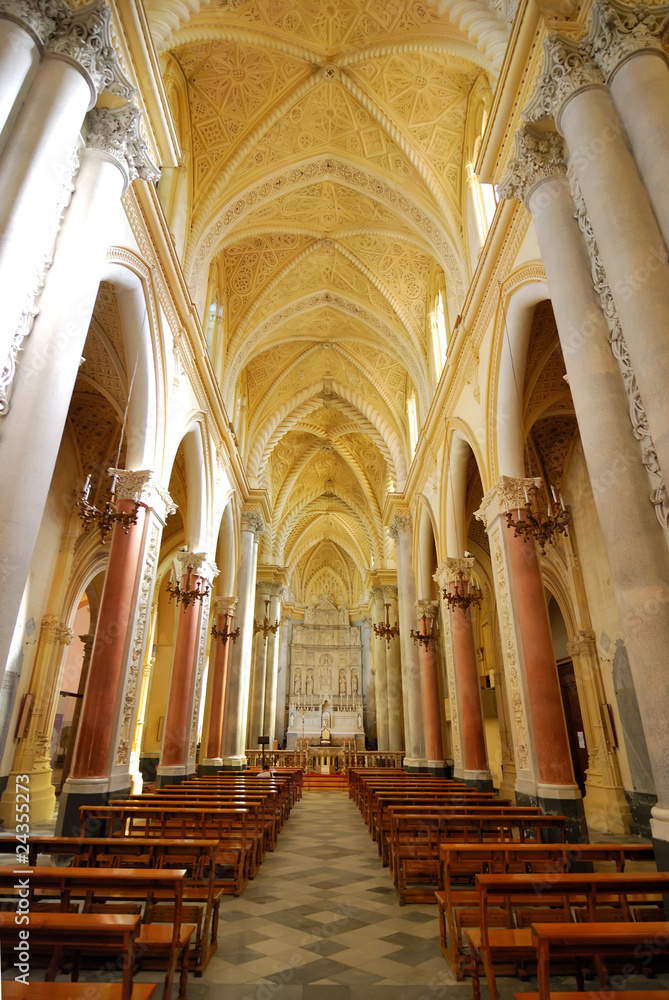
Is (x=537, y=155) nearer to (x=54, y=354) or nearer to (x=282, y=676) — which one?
(x=54, y=354)

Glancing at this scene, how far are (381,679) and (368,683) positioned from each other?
8.36 meters

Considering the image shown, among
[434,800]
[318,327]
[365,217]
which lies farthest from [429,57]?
[434,800]

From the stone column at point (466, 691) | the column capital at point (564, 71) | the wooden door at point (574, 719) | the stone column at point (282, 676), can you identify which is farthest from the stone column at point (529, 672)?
the stone column at point (282, 676)

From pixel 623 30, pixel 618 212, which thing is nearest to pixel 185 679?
pixel 618 212

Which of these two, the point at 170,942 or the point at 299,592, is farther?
the point at 299,592

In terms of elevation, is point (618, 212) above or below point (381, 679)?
above

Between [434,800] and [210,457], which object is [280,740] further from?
[434,800]

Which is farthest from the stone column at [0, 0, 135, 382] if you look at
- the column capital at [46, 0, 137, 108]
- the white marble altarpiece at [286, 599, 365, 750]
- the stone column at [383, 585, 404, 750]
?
the white marble altarpiece at [286, 599, 365, 750]

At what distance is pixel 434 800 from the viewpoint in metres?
7.57

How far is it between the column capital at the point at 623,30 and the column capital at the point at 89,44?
4798 mm

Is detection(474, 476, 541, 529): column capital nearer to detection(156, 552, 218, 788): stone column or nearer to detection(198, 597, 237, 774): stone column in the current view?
detection(156, 552, 218, 788): stone column

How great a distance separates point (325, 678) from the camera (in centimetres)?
3328

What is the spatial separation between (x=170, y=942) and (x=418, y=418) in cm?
1553

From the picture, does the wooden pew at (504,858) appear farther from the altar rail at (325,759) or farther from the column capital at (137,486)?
the altar rail at (325,759)
